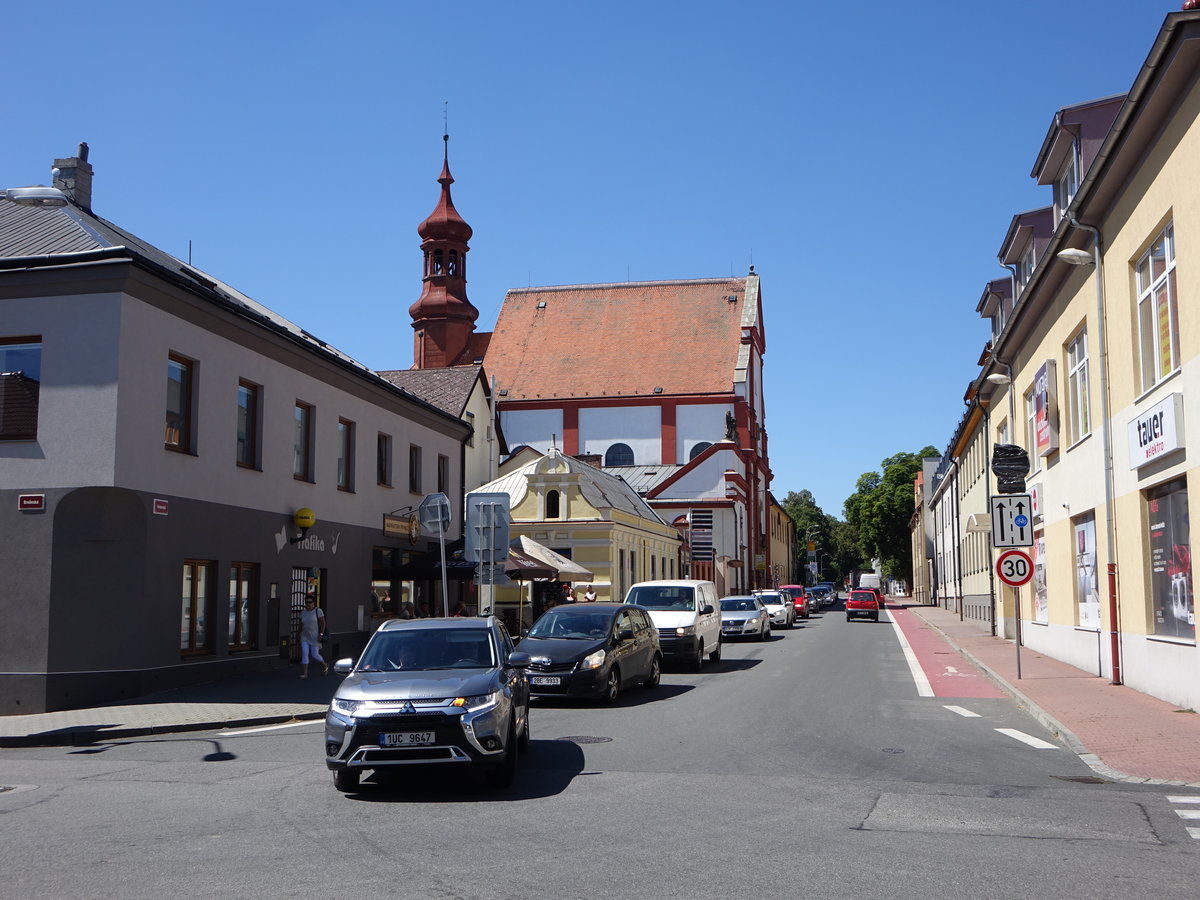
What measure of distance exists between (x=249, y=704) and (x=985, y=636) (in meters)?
25.5

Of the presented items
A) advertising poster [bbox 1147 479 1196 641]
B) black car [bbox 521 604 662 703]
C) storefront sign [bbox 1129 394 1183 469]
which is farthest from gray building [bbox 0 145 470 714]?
advertising poster [bbox 1147 479 1196 641]

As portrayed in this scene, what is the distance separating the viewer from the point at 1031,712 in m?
15.3

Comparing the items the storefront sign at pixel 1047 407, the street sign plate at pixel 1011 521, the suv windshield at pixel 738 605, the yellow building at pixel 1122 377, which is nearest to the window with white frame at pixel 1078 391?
the yellow building at pixel 1122 377

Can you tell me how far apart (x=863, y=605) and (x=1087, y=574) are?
3438cm

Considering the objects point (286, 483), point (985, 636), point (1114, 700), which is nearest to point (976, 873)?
point (1114, 700)

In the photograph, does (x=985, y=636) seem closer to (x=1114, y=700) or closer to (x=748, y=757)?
(x=1114, y=700)

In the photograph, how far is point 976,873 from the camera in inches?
262

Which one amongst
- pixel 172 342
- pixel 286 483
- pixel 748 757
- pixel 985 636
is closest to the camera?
pixel 748 757

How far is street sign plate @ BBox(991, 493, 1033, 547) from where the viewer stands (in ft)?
63.3

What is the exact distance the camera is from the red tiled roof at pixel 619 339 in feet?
231

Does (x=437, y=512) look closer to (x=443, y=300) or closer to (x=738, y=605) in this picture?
(x=738, y=605)

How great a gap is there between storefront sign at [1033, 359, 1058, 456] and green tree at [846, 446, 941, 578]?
82.9 metres

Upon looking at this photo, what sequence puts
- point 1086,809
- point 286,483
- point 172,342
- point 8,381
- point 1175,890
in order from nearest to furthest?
point 1175,890 → point 1086,809 → point 8,381 → point 172,342 → point 286,483

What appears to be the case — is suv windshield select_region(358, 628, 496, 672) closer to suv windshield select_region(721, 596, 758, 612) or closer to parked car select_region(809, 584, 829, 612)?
suv windshield select_region(721, 596, 758, 612)
